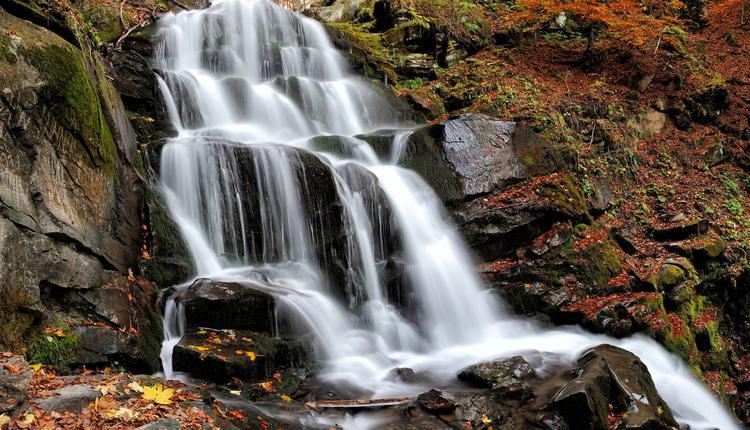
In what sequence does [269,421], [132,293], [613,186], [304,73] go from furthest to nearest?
1. [304,73]
2. [613,186]
3. [132,293]
4. [269,421]

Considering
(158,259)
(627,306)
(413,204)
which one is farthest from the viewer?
(413,204)

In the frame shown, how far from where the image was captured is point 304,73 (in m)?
15.1

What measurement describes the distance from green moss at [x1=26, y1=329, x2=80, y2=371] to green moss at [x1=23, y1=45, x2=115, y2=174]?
2201 millimetres

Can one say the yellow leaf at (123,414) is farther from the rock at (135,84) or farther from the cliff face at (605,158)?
the rock at (135,84)

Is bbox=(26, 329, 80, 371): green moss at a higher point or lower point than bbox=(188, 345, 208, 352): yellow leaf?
higher

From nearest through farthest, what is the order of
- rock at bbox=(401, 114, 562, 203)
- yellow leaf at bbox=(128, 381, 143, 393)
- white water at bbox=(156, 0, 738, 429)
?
yellow leaf at bbox=(128, 381, 143, 393) → white water at bbox=(156, 0, 738, 429) → rock at bbox=(401, 114, 562, 203)

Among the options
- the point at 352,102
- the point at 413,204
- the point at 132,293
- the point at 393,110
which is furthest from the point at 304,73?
the point at 132,293

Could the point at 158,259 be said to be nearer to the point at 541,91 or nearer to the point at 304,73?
the point at 304,73

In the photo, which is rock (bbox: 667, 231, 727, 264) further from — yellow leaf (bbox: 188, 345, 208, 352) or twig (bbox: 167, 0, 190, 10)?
twig (bbox: 167, 0, 190, 10)

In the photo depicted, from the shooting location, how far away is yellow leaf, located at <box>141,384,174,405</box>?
12.7 feet

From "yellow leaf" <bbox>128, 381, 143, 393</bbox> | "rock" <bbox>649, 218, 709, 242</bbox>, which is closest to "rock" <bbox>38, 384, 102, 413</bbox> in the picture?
"yellow leaf" <bbox>128, 381, 143, 393</bbox>

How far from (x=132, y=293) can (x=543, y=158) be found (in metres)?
9.02

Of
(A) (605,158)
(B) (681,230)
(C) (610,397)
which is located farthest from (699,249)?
(C) (610,397)

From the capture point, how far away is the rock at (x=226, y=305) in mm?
6406
